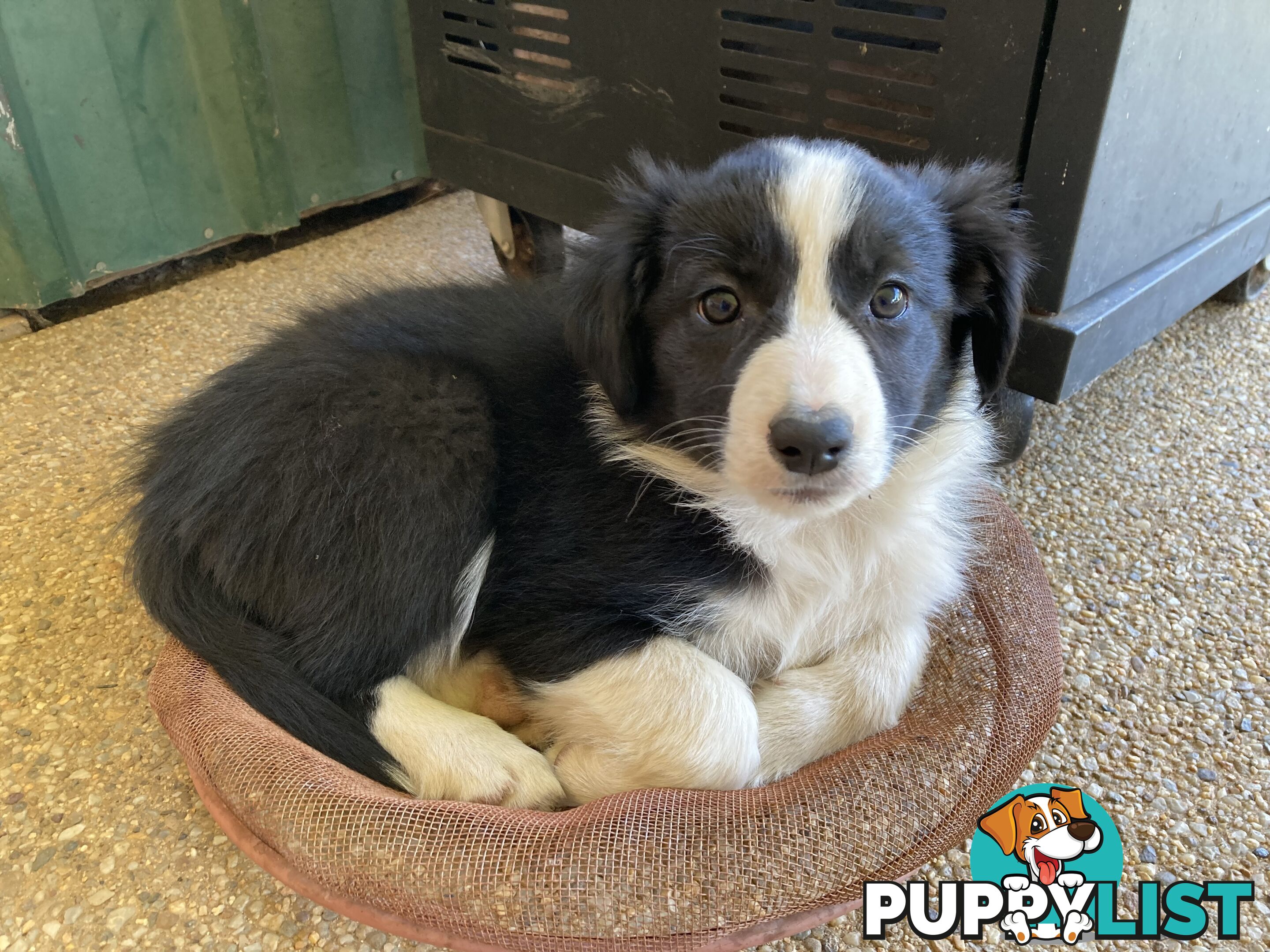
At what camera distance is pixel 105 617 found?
2242 mm

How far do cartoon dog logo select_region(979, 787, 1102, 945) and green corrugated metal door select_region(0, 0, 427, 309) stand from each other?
3.56 meters

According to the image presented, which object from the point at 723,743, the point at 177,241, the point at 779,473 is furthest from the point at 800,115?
the point at 177,241

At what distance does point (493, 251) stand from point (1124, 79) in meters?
2.86

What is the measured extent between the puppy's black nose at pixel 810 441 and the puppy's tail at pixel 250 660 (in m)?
0.87

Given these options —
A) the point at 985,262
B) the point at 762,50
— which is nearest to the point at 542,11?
the point at 762,50

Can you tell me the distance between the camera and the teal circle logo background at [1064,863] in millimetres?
1683

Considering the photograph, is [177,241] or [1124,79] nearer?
[1124,79]

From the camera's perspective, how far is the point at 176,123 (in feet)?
12.0

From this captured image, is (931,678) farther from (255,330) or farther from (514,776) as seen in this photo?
(255,330)

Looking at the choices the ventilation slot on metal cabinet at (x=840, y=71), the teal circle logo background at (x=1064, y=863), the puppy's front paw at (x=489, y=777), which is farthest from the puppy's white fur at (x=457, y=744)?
the ventilation slot on metal cabinet at (x=840, y=71)

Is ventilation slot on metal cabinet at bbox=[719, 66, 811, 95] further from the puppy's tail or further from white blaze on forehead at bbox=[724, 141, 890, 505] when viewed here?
the puppy's tail

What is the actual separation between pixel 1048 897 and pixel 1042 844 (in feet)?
0.31

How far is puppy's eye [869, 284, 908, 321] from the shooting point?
61.2 inches

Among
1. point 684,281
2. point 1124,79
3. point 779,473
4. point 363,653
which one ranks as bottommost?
point 363,653
